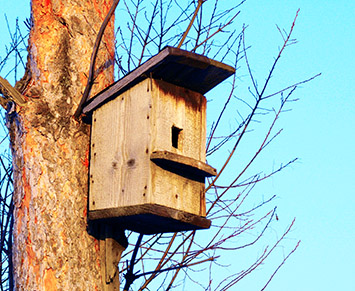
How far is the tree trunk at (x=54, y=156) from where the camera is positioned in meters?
3.14

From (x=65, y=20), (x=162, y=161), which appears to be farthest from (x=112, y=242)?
(x=65, y=20)

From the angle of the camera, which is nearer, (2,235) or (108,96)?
(108,96)

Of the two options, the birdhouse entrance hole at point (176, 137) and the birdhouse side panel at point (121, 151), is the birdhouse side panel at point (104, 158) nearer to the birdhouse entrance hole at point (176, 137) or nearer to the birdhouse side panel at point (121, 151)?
the birdhouse side panel at point (121, 151)

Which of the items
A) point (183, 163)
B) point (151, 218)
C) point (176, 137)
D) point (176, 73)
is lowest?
point (151, 218)

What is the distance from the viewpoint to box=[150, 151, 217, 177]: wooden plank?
3.08m

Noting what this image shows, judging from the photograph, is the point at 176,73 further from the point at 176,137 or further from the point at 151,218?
the point at 151,218

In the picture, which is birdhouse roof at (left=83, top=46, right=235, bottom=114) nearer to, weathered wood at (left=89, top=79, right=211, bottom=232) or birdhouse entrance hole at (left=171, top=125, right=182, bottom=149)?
weathered wood at (left=89, top=79, right=211, bottom=232)

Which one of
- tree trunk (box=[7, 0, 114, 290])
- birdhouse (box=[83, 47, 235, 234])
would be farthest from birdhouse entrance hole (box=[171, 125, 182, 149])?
tree trunk (box=[7, 0, 114, 290])

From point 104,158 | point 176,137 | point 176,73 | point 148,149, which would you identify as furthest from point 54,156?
point 176,73

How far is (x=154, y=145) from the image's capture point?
3.13m

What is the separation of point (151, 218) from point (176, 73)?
30.4 inches

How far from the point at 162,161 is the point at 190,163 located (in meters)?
0.19

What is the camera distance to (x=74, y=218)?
3.24 metres

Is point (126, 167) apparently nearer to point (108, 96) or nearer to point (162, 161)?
point (162, 161)
